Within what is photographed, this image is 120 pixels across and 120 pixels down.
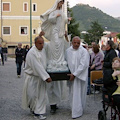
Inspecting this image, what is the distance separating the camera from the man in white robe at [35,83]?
7.37 metres

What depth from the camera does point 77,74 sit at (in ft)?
24.7

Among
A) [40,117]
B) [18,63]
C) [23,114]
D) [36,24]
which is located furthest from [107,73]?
[36,24]

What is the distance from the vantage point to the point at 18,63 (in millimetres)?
16938

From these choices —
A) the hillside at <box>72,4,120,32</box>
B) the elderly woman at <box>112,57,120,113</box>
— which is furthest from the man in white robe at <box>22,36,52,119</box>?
the hillside at <box>72,4,120,32</box>

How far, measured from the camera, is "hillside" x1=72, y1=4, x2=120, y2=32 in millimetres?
147000

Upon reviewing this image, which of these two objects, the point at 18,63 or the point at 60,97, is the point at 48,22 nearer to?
the point at 60,97

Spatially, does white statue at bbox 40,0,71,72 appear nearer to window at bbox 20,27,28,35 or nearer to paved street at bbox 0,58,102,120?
paved street at bbox 0,58,102,120

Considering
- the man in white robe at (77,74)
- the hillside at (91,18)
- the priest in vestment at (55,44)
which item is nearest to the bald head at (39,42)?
the priest in vestment at (55,44)

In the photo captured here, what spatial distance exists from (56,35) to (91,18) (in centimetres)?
14896

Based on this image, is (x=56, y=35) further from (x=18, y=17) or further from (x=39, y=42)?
(x=18, y=17)

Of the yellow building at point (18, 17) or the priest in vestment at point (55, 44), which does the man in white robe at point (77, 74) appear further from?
the yellow building at point (18, 17)

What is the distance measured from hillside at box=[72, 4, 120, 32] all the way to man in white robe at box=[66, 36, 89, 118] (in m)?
133

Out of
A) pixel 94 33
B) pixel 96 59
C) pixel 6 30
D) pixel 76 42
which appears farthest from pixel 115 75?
pixel 94 33

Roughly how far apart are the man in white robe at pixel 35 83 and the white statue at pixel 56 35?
0.29 meters
